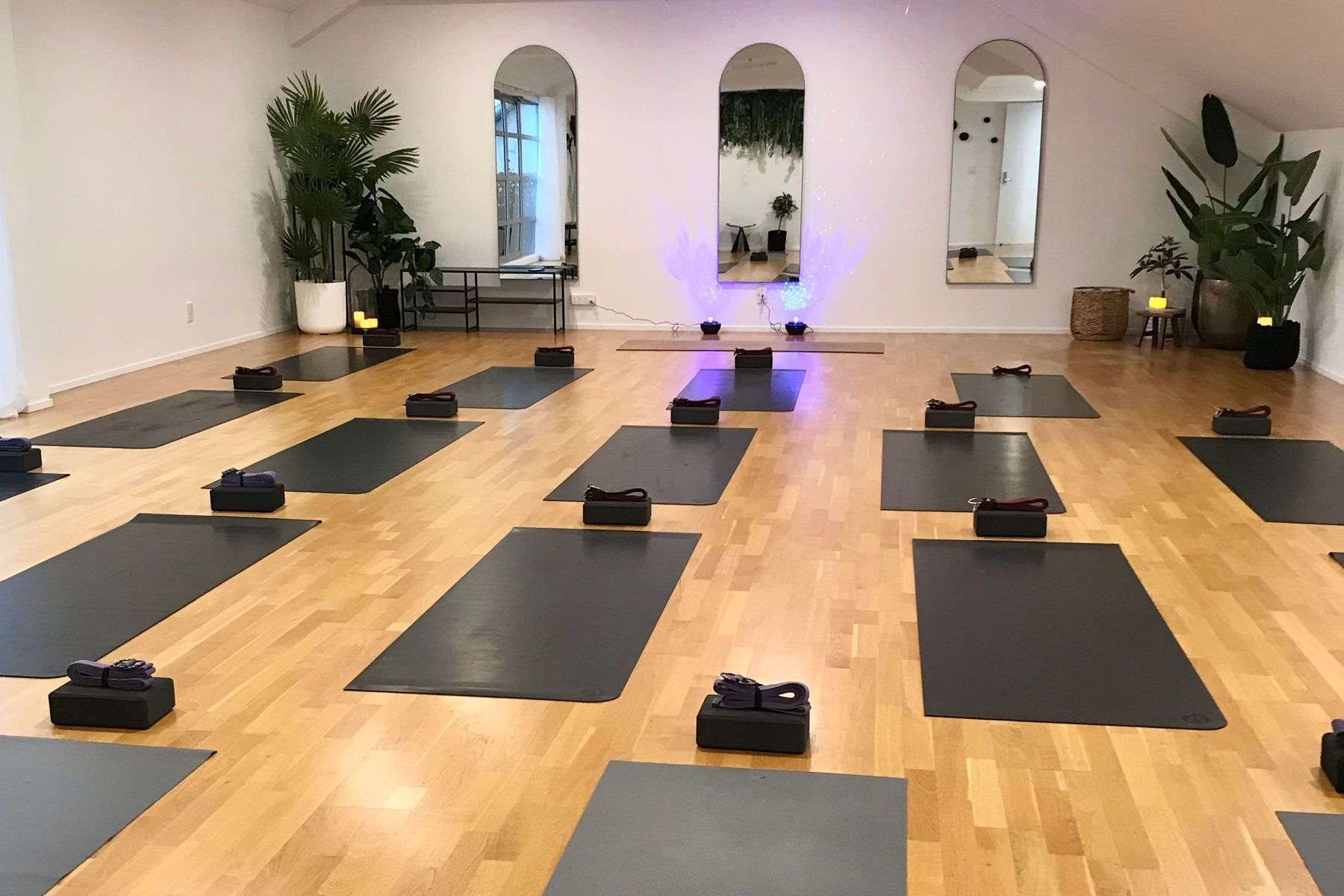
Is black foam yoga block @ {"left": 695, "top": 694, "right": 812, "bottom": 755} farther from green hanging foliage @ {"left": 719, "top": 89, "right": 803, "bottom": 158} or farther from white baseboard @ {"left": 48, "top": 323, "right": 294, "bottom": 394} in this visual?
green hanging foliage @ {"left": 719, "top": 89, "right": 803, "bottom": 158}

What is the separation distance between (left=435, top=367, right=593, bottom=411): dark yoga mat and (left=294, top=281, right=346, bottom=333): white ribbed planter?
2.03m

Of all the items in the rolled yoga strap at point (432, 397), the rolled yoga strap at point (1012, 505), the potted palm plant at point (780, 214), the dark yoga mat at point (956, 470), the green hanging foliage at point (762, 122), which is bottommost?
the dark yoga mat at point (956, 470)

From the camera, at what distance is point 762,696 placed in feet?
8.84

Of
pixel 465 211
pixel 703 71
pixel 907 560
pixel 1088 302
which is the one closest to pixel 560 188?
pixel 465 211

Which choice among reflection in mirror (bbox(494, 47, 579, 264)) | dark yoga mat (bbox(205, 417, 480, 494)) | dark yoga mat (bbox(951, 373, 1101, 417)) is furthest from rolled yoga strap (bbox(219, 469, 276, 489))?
reflection in mirror (bbox(494, 47, 579, 264))

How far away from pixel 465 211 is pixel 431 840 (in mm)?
7821

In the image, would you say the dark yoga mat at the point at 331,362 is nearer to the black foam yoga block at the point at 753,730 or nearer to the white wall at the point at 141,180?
the white wall at the point at 141,180

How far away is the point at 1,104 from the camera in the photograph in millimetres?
5984

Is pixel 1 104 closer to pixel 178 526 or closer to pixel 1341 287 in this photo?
pixel 178 526

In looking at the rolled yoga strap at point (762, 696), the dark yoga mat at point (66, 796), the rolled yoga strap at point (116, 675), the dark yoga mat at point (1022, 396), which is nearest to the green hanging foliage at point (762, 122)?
the dark yoga mat at point (1022, 396)

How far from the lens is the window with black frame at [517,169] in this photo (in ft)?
31.0

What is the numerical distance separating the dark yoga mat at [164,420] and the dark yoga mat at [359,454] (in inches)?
26.3

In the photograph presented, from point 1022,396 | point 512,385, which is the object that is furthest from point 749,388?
point 1022,396

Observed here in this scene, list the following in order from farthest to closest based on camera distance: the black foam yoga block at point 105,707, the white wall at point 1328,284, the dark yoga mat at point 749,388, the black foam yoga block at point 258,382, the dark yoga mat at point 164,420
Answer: the white wall at point 1328,284, the black foam yoga block at point 258,382, the dark yoga mat at point 749,388, the dark yoga mat at point 164,420, the black foam yoga block at point 105,707
